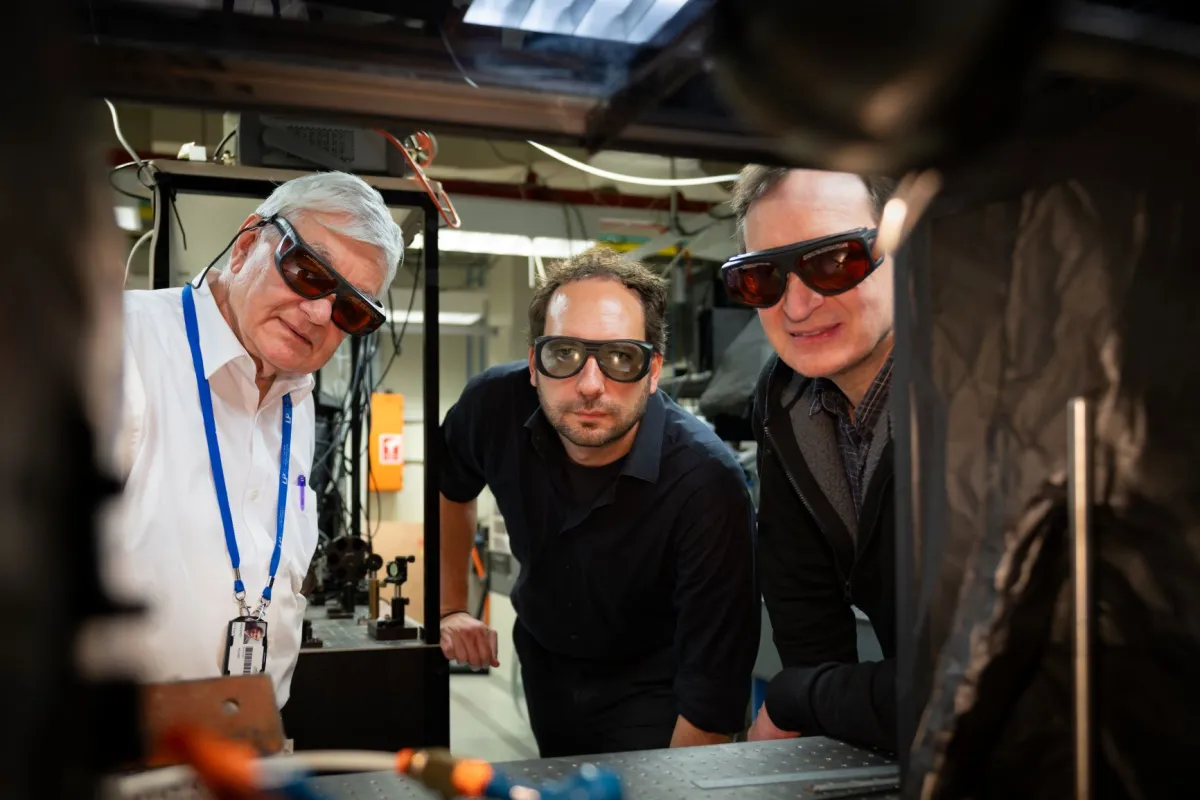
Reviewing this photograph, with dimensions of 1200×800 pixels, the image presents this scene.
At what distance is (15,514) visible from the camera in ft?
0.78

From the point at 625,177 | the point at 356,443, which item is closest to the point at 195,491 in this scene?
the point at 625,177

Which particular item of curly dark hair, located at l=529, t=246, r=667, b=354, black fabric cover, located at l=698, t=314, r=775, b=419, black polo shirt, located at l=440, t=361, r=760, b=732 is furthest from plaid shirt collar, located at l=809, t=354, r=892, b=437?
black fabric cover, located at l=698, t=314, r=775, b=419

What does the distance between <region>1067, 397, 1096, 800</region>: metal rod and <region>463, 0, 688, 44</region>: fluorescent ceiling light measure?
0.99 feet

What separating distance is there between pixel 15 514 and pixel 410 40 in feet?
1.04

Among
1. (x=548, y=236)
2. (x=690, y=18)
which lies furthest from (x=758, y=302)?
(x=548, y=236)

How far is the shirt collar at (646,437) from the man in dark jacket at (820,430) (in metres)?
0.32

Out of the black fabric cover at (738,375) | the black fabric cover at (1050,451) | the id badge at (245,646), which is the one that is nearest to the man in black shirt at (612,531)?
the id badge at (245,646)

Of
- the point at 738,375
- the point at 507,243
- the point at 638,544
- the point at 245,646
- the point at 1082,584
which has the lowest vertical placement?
the point at 245,646

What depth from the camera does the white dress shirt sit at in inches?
50.5

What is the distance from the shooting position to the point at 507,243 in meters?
4.39

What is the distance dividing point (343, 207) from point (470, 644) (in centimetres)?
106

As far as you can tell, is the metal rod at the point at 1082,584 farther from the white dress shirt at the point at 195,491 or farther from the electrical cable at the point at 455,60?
the white dress shirt at the point at 195,491

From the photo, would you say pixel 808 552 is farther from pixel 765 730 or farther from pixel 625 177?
pixel 625 177

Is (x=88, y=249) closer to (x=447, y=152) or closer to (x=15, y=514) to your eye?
(x=15, y=514)
